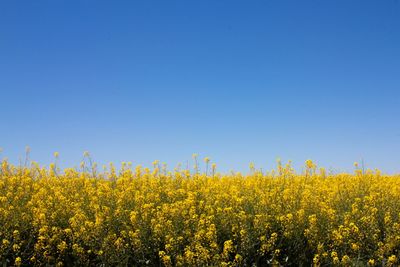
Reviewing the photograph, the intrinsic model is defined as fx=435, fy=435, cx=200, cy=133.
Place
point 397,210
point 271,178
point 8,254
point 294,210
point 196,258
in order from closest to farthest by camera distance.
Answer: point 196,258 < point 8,254 < point 294,210 < point 397,210 < point 271,178

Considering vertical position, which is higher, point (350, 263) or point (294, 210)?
point (294, 210)

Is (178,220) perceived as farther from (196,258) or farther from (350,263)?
(350,263)

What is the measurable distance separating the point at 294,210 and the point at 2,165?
306 inches

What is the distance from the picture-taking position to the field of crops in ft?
A: 20.9

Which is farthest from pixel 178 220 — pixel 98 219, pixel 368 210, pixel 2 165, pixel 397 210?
pixel 2 165

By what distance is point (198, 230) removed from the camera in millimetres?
6598

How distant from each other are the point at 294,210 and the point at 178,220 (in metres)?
2.03

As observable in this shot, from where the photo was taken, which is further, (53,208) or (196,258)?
(53,208)

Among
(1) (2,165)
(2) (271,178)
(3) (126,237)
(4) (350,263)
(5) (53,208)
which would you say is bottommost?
(4) (350,263)

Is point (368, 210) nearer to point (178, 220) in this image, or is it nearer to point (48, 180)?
point (178, 220)

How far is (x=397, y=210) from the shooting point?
799 centimetres

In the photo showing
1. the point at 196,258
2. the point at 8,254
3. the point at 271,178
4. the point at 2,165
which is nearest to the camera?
the point at 196,258

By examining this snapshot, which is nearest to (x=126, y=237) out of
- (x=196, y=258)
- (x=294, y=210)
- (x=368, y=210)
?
(x=196, y=258)

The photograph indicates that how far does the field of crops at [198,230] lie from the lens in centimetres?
636
